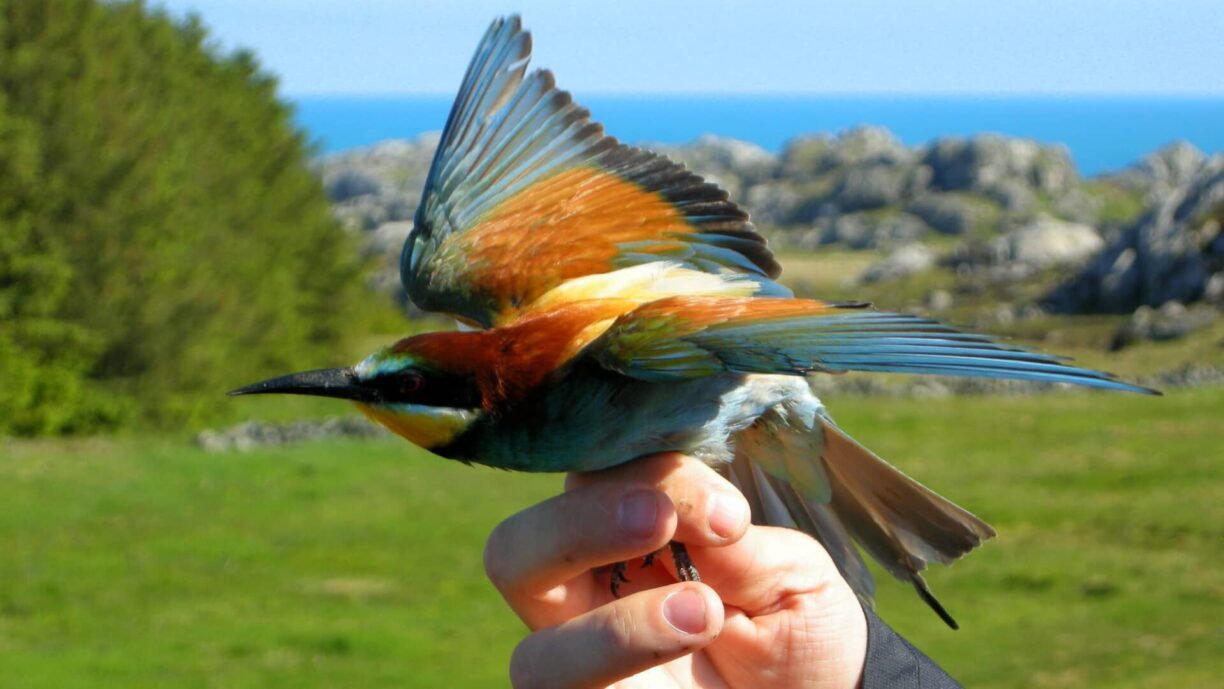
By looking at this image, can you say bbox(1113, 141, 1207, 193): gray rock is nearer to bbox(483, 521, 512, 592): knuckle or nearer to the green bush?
the green bush

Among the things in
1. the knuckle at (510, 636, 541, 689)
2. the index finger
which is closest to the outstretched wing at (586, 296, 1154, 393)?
the index finger

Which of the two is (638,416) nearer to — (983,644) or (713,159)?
(983,644)

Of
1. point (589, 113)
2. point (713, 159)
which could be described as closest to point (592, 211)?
point (589, 113)

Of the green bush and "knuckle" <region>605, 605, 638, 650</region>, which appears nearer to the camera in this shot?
"knuckle" <region>605, 605, 638, 650</region>

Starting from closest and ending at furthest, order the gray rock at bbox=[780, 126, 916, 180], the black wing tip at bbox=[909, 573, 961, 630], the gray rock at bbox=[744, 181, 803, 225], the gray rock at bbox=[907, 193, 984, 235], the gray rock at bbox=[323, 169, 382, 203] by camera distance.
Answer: the black wing tip at bbox=[909, 573, 961, 630], the gray rock at bbox=[907, 193, 984, 235], the gray rock at bbox=[744, 181, 803, 225], the gray rock at bbox=[323, 169, 382, 203], the gray rock at bbox=[780, 126, 916, 180]

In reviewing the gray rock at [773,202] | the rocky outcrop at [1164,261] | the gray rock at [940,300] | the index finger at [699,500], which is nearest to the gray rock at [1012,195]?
the gray rock at [773,202]

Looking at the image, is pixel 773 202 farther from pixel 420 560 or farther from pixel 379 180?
pixel 420 560

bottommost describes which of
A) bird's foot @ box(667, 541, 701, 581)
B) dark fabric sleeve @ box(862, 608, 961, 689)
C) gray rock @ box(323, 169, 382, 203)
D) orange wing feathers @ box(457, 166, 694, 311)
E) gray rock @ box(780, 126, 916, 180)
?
dark fabric sleeve @ box(862, 608, 961, 689)

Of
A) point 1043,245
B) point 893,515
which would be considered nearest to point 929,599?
point 893,515
